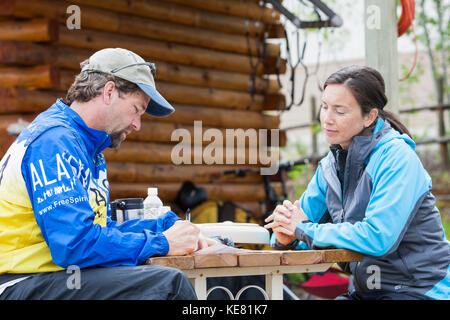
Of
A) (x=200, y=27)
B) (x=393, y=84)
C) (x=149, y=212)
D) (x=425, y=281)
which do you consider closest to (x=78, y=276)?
(x=149, y=212)

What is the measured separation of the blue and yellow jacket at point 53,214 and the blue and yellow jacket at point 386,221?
2.87 feet

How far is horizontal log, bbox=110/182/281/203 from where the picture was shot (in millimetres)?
7105

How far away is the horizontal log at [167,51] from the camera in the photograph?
6.71 metres

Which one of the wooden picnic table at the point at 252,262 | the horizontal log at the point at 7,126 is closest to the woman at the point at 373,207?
the wooden picnic table at the point at 252,262

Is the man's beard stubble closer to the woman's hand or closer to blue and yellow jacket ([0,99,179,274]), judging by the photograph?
blue and yellow jacket ([0,99,179,274])

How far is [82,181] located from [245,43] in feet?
20.7

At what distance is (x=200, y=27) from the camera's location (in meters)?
8.03

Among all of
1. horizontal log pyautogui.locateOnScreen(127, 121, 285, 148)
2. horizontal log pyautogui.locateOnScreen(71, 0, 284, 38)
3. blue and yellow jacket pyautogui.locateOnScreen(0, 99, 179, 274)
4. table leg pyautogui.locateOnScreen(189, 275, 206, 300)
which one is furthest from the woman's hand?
horizontal log pyautogui.locateOnScreen(71, 0, 284, 38)

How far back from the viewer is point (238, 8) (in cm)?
841

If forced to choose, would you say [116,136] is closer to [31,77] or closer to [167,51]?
[31,77]

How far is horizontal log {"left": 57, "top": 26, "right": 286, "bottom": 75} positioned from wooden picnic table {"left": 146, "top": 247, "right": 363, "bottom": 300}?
14.4 feet

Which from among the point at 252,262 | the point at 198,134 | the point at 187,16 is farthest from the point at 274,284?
the point at 187,16

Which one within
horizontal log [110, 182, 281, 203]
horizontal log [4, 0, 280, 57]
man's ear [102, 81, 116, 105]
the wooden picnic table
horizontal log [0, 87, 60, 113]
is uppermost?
horizontal log [4, 0, 280, 57]

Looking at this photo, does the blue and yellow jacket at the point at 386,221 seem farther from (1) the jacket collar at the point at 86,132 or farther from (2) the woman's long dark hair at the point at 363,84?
(1) the jacket collar at the point at 86,132
